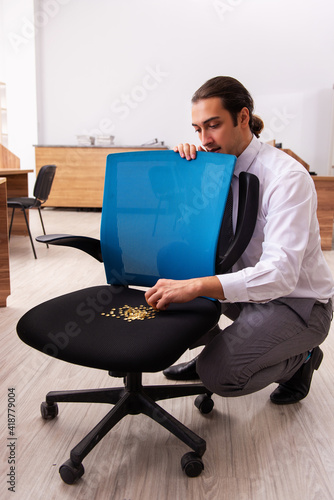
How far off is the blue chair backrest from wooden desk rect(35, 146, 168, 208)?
5.18 meters

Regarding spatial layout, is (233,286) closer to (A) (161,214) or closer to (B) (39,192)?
(A) (161,214)

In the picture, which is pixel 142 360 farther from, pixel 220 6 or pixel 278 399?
pixel 220 6

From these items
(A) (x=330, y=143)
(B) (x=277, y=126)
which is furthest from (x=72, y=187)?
(A) (x=330, y=143)

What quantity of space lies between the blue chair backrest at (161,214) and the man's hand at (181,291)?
0.11 metres

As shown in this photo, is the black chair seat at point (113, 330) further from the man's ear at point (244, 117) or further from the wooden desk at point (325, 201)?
the wooden desk at point (325, 201)

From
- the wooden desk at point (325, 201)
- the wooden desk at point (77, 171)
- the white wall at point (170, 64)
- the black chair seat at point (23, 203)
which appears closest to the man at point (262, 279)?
the black chair seat at point (23, 203)

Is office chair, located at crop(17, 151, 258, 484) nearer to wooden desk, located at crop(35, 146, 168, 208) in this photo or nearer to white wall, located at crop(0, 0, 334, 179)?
wooden desk, located at crop(35, 146, 168, 208)

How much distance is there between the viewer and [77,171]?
654 centimetres

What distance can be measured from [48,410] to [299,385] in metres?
0.84

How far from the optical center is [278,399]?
5.05 ft

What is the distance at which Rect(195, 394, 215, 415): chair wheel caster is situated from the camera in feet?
4.77

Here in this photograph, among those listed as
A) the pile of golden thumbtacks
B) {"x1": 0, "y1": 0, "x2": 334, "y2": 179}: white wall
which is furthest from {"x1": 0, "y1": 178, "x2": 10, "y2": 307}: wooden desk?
{"x1": 0, "y1": 0, "x2": 334, "y2": 179}: white wall

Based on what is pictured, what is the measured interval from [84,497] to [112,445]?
0.70ft

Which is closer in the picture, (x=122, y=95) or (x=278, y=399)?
(x=278, y=399)
